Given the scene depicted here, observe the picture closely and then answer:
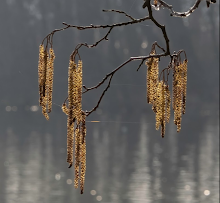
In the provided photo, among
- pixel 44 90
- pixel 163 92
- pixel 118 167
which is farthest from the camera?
pixel 118 167

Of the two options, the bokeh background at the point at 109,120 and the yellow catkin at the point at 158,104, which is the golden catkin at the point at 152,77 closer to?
the yellow catkin at the point at 158,104

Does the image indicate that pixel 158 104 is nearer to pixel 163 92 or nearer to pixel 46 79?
pixel 163 92

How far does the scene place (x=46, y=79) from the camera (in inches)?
98.9

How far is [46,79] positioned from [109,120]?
6991cm

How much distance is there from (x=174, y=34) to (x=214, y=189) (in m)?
40.8

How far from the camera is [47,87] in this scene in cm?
250

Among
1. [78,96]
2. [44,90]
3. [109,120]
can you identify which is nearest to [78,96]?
[78,96]

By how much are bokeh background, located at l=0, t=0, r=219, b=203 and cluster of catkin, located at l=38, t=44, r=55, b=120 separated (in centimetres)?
4402

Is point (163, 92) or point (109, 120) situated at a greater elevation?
point (163, 92)

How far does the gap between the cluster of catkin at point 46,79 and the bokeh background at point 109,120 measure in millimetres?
44019

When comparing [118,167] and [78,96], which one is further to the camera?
[118,167]

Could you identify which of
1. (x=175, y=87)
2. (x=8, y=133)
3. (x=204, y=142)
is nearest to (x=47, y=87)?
(x=175, y=87)

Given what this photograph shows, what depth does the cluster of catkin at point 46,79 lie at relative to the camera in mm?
2419

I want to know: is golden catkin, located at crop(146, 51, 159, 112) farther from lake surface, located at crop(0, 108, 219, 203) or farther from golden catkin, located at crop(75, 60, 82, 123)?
lake surface, located at crop(0, 108, 219, 203)
